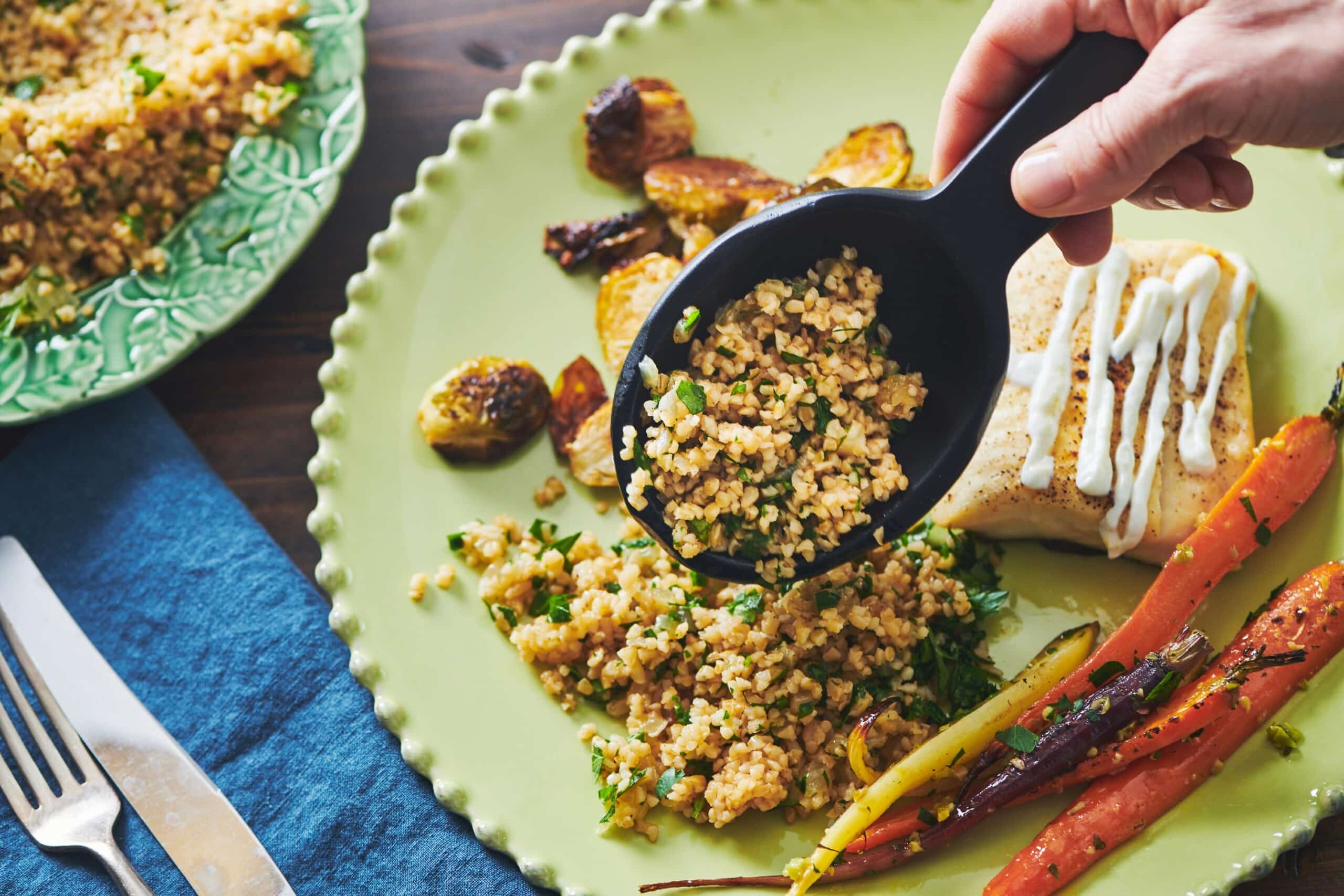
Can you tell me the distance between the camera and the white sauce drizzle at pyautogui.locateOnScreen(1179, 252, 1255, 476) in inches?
112

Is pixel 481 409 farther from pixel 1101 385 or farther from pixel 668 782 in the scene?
pixel 1101 385

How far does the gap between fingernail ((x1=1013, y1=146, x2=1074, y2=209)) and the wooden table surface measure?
2099 millimetres

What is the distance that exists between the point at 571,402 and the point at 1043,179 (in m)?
1.46

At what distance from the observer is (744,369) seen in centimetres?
255

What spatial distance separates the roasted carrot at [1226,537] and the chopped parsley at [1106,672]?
17mm

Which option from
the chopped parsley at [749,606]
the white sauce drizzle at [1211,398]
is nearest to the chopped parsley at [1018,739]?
the chopped parsley at [749,606]

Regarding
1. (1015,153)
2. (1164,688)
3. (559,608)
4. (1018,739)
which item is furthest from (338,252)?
(1164,688)

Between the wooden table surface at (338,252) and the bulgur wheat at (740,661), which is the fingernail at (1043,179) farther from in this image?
the wooden table surface at (338,252)

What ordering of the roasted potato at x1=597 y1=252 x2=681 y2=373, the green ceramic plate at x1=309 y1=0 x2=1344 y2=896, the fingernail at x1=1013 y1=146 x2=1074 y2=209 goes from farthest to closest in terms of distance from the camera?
the roasted potato at x1=597 y1=252 x2=681 y2=373, the green ceramic plate at x1=309 y1=0 x2=1344 y2=896, the fingernail at x1=1013 y1=146 x2=1074 y2=209

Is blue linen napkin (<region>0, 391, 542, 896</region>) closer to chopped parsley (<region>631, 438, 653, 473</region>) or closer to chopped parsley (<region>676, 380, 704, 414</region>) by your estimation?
chopped parsley (<region>631, 438, 653, 473</region>)

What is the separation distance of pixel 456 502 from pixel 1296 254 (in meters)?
2.55

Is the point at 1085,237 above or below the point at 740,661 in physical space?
above

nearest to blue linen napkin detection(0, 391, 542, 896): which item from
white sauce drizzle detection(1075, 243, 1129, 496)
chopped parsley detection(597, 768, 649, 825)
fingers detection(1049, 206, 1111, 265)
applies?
chopped parsley detection(597, 768, 649, 825)

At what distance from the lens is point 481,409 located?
302 cm
